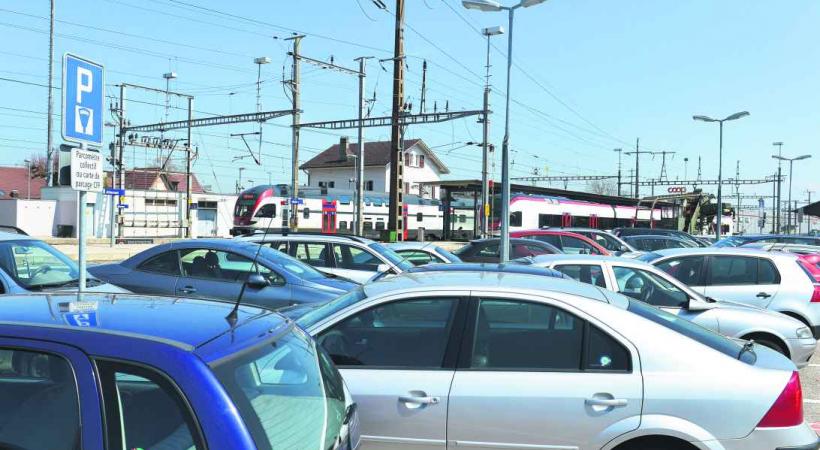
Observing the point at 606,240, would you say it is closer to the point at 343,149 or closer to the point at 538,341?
the point at 538,341

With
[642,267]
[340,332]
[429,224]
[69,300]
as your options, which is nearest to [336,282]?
[642,267]

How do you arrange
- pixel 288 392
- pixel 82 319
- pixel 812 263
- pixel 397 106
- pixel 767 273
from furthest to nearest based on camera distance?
1. pixel 397 106
2. pixel 812 263
3. pixel 767 273
4. pixel 288 392
5. pixel 82 319

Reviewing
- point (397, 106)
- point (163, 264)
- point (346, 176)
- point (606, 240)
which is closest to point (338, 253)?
point (163, 264)

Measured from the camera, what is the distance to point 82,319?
2.55 meters

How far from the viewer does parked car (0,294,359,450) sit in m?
2.21

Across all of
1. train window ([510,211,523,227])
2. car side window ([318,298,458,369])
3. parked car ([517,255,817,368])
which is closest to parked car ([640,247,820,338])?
parked car ([517,255,817,368])

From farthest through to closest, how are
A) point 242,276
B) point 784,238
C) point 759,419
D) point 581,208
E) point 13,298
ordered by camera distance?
point 581,208 < point 784,238 < point 242,276 < point 759,419 < point 13,298

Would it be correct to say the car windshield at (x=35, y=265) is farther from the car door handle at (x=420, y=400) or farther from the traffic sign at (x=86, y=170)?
the car door handle at (x=420, y=400)

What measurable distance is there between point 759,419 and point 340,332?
238cm

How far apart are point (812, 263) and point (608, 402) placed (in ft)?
32.1

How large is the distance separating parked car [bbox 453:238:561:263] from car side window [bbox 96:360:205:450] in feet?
44.9

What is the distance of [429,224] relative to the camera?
50.9m

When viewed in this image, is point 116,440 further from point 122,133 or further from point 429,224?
point 429,224

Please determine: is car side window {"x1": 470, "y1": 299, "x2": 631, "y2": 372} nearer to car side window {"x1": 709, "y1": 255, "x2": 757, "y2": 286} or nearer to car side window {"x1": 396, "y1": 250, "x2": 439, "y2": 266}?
car side window {"x1": 709, "y1": 255, "x2": 757, "y2": 286}
